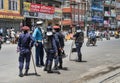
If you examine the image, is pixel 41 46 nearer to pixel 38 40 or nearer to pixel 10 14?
pixel 38 40

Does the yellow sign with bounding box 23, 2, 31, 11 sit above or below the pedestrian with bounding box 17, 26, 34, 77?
below

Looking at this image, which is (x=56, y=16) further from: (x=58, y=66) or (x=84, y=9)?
(x=58, y=66)

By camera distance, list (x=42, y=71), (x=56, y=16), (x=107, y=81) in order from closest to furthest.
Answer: (x=107, y=81) → (x=42, y=71) → (x=56, y=16)

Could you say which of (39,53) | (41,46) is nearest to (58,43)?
(41,46)

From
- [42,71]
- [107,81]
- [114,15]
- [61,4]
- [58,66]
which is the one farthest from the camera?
[114,15]

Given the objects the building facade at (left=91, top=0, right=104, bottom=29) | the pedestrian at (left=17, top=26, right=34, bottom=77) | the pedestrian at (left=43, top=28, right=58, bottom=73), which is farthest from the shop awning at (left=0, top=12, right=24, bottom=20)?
the building facade at (left=91, top=0, right=104, bottom=29)

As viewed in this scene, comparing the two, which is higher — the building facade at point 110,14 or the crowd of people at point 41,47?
the crowd of people at point 41,47

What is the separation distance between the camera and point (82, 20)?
8744cm

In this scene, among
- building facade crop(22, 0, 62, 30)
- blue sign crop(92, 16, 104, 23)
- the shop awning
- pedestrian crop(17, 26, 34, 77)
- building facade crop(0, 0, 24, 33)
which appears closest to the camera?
pedestrian crop(17, 26, 34, 77)

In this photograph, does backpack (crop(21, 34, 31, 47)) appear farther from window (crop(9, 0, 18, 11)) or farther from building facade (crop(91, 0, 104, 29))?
building facade (crop(91, 0, 104, 29))

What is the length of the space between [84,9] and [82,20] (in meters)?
3.81

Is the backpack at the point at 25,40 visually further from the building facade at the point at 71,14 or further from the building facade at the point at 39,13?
the building facade at the point at 71,14

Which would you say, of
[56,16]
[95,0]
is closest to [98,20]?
[95,0]

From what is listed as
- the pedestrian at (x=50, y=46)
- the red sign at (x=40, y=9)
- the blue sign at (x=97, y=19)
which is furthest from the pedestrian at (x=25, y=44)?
the blue sign at (x=97, y=19)
